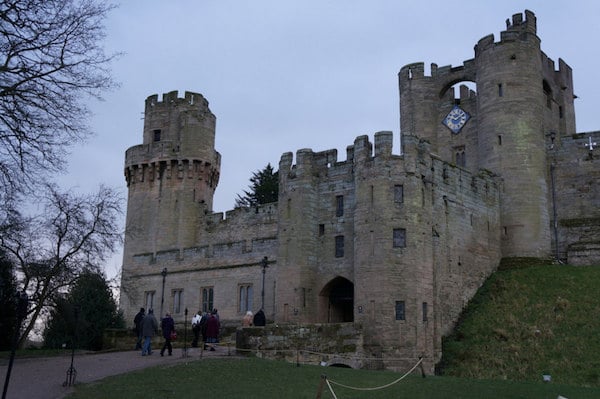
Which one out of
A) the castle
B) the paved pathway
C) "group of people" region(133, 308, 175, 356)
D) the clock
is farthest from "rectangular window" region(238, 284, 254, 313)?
the clock

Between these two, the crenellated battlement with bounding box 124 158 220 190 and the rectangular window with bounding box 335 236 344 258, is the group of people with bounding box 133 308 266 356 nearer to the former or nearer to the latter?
the rectangular window with bounding box 335 236 344 258

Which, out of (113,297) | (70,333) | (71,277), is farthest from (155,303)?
(71,277)

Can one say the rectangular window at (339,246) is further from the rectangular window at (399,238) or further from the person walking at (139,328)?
the person walking at (139,328)

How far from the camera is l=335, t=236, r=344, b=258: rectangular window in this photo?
3446 centimetres

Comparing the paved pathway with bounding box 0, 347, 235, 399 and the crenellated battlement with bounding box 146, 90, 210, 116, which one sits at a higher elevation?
the crenellated battlement with bounding box 146, 90, 210, 116

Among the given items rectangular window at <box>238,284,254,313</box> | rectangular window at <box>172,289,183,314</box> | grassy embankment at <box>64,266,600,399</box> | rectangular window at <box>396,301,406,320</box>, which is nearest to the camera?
grassy embankment at <box>64,266,600,399</box>

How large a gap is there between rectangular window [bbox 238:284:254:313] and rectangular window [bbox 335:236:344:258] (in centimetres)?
737

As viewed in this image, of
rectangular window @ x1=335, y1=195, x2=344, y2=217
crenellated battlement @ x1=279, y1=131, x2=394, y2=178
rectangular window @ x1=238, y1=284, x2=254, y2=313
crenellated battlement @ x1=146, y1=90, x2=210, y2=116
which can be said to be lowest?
rectangular window @ x1=238, y1=284, x2=254, y2=313

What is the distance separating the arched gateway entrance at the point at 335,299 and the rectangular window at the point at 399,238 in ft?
13.0

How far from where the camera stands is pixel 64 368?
23.5 meters

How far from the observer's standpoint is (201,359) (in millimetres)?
23859

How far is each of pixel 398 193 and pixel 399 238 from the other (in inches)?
80.8

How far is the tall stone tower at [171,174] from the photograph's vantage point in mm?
49031

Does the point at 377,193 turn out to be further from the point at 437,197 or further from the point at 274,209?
the point at 274,209
